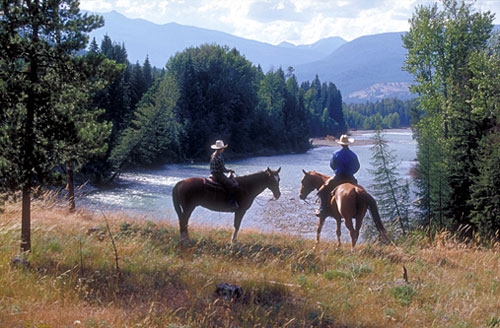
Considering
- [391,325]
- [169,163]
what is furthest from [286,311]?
[169,163]

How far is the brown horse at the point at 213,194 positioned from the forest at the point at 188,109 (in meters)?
2.69

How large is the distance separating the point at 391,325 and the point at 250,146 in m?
69.5

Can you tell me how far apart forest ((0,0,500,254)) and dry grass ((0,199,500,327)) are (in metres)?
1.44

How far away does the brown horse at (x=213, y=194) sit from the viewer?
11867mm

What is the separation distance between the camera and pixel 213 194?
12.3 metres

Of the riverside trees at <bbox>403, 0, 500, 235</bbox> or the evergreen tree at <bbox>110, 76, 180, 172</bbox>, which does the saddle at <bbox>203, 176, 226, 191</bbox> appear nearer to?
the riverside trees at <bbox>403, 0, 500, 235</bbox>

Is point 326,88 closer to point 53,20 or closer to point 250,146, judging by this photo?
point 250,146


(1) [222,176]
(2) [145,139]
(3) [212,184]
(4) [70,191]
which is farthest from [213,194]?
(2) [145,139]

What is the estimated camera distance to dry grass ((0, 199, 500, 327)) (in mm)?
5992

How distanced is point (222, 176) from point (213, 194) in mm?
533

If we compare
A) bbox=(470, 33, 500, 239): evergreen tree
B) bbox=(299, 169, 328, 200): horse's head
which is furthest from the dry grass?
bbox=(470, 33, 500, 239): evergreen tree

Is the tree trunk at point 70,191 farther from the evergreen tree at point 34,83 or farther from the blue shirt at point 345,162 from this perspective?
the blue shirt at point 345,162

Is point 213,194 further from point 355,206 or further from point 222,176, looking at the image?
point 355,206

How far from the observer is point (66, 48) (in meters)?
8.00
